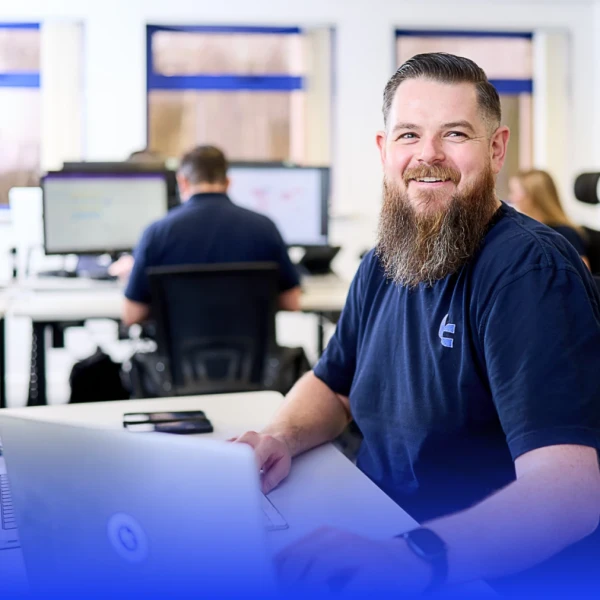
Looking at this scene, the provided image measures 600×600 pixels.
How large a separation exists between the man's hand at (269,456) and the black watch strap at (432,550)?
0.38 metres

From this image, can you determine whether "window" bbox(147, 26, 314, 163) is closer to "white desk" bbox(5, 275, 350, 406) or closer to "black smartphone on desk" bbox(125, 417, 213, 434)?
"white desk" bbox(5, 275, 350, 406)

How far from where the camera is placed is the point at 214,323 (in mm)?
2945

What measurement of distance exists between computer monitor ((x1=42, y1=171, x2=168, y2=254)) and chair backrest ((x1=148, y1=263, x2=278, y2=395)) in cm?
126

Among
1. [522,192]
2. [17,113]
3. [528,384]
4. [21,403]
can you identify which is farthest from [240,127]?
[528,384]

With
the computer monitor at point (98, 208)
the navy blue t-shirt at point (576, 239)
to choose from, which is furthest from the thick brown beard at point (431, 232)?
the computer monitor at point (98, 208)

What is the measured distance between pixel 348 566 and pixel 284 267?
246 centimetres

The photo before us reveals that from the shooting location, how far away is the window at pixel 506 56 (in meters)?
7.27

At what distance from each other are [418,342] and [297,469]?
27 centimetres

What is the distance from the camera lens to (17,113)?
22.2ft

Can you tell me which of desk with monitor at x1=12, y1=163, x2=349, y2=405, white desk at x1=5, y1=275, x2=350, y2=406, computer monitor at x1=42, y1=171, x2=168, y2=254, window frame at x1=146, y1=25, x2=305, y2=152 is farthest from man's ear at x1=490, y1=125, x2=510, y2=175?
window frame at x1=146, y1=25, x2=305, y2=152

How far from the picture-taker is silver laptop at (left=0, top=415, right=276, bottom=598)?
725 millimetres

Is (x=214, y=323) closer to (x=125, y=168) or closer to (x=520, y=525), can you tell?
(x=125, y=168)

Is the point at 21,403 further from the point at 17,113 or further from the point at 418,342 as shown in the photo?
the point at 418,342

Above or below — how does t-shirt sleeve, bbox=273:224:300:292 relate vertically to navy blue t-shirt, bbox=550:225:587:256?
below
